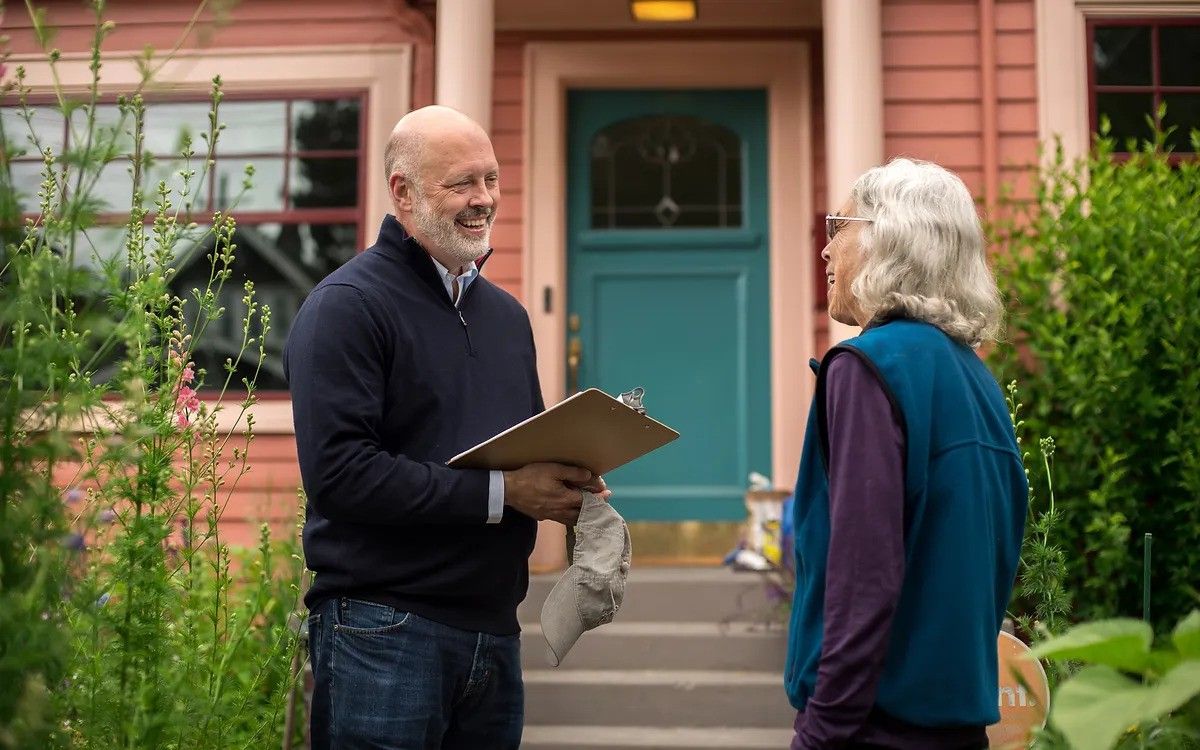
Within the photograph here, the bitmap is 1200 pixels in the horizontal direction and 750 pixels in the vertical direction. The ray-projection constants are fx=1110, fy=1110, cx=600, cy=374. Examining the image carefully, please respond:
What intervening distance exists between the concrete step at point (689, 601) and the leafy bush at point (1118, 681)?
13.5ft

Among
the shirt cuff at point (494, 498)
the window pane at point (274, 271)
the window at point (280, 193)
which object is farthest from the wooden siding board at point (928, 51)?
the shirt cuff at point (494, 498)

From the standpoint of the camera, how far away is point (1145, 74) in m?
5.35

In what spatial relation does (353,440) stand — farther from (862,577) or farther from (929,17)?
(929,17)

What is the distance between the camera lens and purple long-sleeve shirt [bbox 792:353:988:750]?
1488 mm

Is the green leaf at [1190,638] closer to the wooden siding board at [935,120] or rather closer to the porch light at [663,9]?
the wooden siding board at [935,120]

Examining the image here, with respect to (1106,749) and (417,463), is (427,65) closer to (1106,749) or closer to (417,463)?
(417,463)

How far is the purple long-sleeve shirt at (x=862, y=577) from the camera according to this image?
1.49 m

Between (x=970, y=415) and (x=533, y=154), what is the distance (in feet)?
14.5

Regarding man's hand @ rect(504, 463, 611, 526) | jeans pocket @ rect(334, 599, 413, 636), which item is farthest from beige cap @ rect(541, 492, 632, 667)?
jeans pocket @ rect(334, 599, 413, 636)

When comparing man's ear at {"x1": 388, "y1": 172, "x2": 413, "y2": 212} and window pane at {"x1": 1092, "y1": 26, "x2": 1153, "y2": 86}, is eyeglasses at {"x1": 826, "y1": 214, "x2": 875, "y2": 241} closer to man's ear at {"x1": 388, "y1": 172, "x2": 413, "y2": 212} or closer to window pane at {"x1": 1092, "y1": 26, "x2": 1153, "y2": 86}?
man's ear at {"x1": 388, "y1": 172, "x2": 413, "y2": 212}

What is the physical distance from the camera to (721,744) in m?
4.13

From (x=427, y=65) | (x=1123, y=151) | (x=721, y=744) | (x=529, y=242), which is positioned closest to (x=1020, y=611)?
(x=721, y=744)

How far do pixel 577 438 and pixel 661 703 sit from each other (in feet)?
8.79

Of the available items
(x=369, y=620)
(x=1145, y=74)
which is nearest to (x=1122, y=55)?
(x=1145, y=74)
